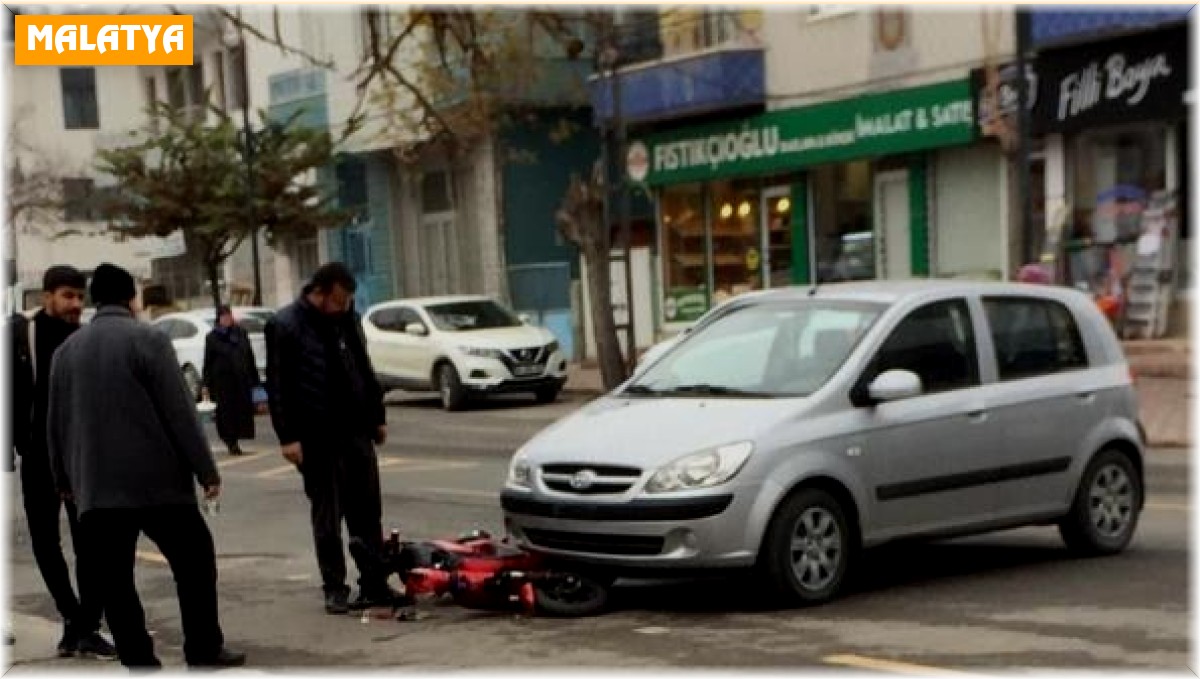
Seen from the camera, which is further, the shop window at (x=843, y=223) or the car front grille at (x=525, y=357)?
the shop window at (x=843, y=223)

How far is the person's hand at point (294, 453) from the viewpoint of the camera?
26.9 ft

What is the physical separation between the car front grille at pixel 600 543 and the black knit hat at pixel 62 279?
2.40 metres

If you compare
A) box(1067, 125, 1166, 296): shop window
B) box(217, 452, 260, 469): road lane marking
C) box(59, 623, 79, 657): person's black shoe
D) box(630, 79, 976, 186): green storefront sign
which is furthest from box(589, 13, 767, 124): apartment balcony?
box(59, 623, 79, 657): person's black shoe

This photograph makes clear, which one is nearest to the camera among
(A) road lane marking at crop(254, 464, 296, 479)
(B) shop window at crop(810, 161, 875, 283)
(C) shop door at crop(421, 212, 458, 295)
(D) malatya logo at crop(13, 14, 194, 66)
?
(D) malatya logo at crop(13, 14, 194, 66)

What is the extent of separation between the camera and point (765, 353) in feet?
28.3

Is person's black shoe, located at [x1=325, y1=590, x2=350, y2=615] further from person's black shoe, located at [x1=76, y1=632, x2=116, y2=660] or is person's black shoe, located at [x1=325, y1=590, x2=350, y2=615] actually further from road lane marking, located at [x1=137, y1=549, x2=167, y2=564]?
road lane marking, located at [x1=137, y1=549, x2=167, y2=564]

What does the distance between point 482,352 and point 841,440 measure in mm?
15337

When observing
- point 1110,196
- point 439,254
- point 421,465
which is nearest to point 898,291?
point 421,465

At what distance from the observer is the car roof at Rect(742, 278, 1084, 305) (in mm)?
8750

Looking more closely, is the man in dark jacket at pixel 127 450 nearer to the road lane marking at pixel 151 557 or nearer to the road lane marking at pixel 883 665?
the road lane marking at pixel 883 665

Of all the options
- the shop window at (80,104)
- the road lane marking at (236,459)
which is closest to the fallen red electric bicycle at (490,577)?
the road lane marking at (236,459)

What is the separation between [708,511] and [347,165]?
Answer: 30664 mm

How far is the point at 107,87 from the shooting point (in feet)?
161

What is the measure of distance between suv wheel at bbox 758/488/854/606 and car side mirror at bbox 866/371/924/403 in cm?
55
